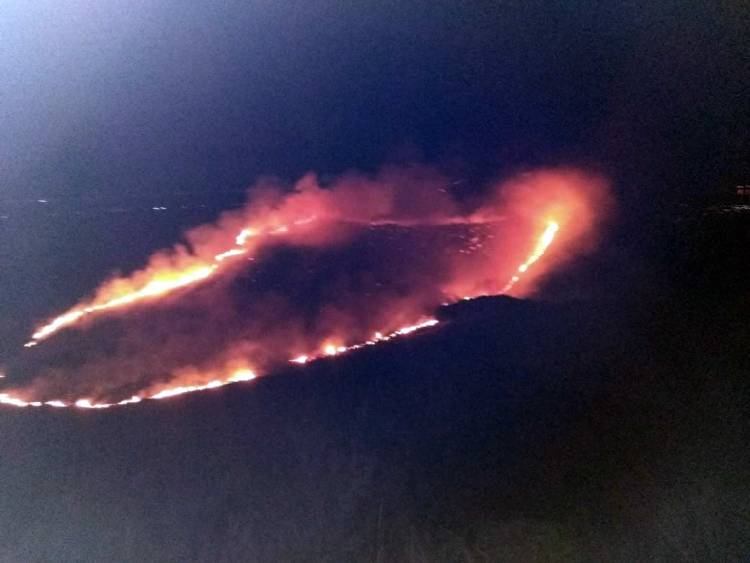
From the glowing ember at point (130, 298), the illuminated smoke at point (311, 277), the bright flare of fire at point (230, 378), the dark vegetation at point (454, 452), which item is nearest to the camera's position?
the dark vegetation at point (454, 452)

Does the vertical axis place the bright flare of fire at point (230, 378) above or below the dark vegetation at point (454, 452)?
above

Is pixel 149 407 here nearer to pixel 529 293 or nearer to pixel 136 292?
pixel 136 292

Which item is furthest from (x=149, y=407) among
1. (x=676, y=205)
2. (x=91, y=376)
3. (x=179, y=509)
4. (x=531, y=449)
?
(x=676, y=205)

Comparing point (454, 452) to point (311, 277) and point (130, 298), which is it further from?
point (130, 298)

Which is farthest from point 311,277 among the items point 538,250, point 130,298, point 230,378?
point 538,250

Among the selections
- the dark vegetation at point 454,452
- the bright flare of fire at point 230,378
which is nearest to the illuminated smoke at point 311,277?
the bright flare of fire at point 230,378

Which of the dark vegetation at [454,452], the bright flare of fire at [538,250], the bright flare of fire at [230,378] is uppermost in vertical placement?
the bright flare of fire at [538,250]

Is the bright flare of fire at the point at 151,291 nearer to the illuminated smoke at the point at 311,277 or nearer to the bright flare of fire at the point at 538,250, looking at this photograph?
the illuminated smoke at the point at 311,277
